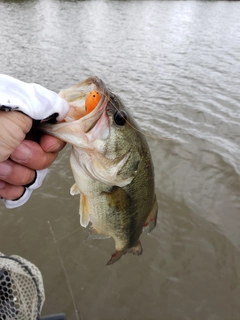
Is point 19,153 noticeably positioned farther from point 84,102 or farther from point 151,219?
point 151,219

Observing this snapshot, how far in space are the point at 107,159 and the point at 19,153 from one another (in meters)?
0.50

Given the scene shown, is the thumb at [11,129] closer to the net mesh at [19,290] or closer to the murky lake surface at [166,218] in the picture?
the net mesh at [19,290]

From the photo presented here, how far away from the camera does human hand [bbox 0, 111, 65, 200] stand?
1.36 metres

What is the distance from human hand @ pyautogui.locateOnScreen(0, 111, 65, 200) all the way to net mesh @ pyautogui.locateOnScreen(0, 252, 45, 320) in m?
0.60

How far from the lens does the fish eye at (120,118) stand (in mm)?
1593

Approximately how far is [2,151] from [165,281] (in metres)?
2.60

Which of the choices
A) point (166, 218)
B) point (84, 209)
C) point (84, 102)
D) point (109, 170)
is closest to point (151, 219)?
point (84, 209)

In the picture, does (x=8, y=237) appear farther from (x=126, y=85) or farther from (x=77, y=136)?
(x=126, y=85)

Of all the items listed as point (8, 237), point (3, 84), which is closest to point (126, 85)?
point (8, 237)

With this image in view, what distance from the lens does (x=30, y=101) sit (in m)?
1.37

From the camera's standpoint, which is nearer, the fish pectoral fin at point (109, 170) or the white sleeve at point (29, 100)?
the white sleeve at point (29, 100)

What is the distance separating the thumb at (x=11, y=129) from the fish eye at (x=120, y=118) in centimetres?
48

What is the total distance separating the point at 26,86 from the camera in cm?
139

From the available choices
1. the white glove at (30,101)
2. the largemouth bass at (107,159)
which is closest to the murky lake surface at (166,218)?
the largemouth bass at (107,159)
